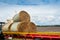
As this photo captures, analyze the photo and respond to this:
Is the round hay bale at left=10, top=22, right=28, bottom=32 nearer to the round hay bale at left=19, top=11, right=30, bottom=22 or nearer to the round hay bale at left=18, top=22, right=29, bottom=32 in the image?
the round hay bale at left=18, top=22, right=29, bottom=32

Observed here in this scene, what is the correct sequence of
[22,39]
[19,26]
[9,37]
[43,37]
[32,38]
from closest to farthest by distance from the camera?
[43,37] → [32,38] → [22,39] → [9,37] → [19,26]

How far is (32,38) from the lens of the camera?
439 cm

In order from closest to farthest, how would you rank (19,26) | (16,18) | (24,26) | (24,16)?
(19,26)
(24,26)
(16,18)
(24,16)

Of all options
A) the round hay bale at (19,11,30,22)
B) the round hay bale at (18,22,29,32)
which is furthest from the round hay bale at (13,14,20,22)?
the round hay bale at (18,22,29,32)

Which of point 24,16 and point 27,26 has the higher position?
point 24,16

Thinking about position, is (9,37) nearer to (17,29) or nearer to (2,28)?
(17,29)

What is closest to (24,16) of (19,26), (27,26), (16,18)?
(16,18)

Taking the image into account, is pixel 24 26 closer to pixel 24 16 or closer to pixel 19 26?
pixel 19 26

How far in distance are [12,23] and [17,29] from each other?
77 centimetres

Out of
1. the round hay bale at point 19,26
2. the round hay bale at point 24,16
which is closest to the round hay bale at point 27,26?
the round hay bale at point 19,26

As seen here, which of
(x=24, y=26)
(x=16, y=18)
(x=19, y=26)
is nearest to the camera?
(x=19, y=26)

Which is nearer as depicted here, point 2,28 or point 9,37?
point 9,37

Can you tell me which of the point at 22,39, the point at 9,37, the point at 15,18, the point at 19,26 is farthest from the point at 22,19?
the point at 22,39

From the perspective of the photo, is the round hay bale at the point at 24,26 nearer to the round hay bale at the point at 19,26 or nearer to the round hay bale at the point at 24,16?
the round hay bale at the point at 19,26
